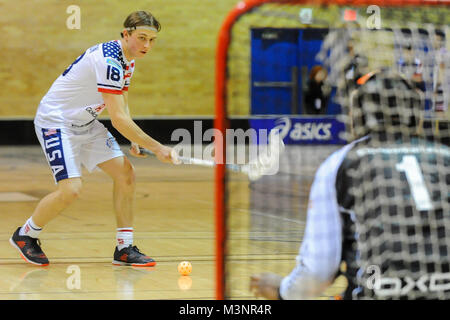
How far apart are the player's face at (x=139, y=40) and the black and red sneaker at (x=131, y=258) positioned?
4.41 feet

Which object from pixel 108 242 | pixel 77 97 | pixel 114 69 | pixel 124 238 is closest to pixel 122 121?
pixel 114 69

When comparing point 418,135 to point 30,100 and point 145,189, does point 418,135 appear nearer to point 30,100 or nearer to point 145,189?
point 145,189

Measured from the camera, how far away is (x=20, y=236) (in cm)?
540

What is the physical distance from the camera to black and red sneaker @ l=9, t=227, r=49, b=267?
5.34 metres

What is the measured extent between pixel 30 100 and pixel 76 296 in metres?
11.9

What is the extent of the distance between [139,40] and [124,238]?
1360 millimetres

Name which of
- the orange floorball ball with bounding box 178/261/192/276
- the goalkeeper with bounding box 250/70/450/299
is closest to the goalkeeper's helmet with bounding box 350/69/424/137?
the goalkeeper with bounding box 250/70/450/299

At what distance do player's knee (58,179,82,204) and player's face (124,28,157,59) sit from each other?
958 mm

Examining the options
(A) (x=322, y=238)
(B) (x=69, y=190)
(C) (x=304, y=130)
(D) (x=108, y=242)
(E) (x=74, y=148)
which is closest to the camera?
(A) (x=322, y=238)

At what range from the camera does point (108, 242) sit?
20.4ft

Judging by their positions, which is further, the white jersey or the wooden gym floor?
the white jersey

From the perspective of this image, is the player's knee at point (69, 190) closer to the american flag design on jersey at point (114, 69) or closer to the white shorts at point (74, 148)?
the white shorts at point (74, 148)

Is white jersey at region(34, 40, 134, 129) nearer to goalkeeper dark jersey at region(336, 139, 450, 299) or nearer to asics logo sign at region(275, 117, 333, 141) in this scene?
asics logo sign at region(275, 117, 333, 141)

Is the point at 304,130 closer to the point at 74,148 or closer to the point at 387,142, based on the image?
the point at 74,148
